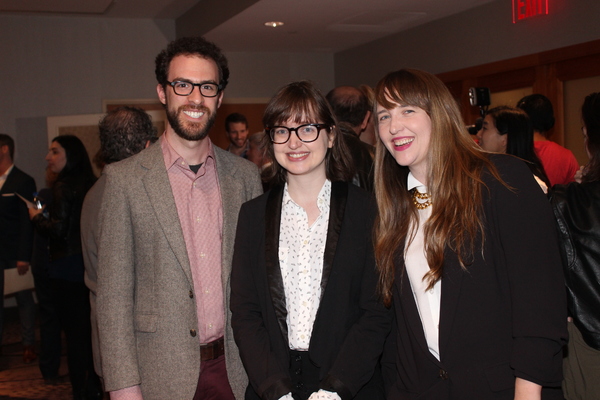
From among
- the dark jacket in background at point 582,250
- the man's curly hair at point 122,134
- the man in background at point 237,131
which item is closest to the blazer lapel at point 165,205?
the man's curly hair at point 122,134

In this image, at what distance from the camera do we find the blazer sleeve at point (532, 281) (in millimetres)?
1499

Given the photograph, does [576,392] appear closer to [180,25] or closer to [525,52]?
[525,52]

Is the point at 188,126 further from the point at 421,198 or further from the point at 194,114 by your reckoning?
the point at 421,198

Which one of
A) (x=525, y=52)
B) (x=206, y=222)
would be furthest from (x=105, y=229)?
(x=525, y=52)

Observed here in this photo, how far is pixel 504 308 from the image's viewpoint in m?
1.59

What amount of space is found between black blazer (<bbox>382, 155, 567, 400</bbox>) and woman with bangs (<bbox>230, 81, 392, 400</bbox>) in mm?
257

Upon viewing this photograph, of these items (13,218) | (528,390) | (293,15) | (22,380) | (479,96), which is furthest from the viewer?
(293,15)

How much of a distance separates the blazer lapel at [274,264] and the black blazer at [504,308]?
436 mm

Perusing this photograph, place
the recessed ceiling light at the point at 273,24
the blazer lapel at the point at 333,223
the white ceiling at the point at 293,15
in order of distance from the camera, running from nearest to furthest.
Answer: the blazer lapel at the point at 333,223, the white ceiling at the point at 293,15, the recessed ceiling light at the point at 273,24

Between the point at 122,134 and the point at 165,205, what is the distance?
3.57ft

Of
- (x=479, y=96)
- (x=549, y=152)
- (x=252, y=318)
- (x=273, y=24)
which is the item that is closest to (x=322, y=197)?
(x=252, y=318)

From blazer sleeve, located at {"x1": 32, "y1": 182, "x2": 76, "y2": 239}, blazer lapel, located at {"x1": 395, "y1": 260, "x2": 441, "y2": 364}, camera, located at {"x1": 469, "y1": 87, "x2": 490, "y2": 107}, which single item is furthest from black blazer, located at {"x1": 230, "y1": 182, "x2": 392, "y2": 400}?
camera, located at {"x1": 469, "y1": 87, "x2": 490, "y2": 107}

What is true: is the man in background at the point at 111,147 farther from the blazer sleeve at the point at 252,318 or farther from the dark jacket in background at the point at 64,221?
the blazer sleeve at the point at 252,318

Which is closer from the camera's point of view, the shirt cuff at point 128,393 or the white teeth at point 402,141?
the white teeth at point 402,141
